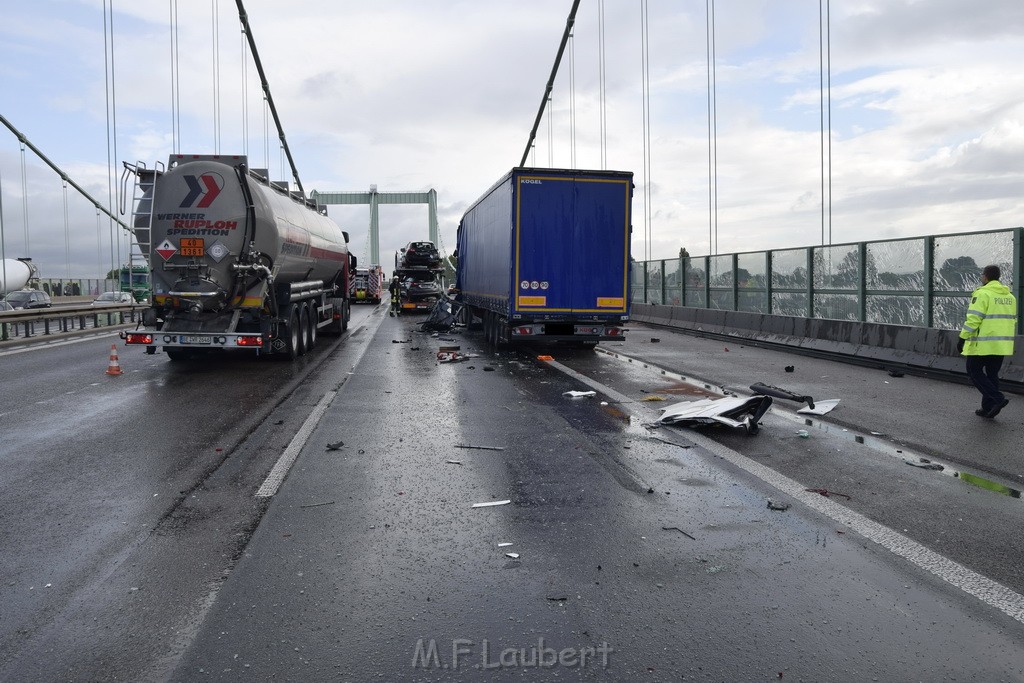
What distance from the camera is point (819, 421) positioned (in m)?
9.08

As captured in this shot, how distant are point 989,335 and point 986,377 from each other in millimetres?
572

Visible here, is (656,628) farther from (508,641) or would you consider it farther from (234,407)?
(234,407)

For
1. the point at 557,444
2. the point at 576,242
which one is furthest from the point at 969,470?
Answer: the point at 576,242

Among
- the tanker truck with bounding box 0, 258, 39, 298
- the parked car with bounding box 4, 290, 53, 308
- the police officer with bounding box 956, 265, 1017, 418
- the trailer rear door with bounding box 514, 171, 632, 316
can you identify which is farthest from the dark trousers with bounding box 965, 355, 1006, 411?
the tanker truck with bounding box 0, 258, 39, 298

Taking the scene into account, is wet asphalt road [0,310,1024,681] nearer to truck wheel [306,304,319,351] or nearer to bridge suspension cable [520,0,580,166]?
truck wheel [306,304,319,351]

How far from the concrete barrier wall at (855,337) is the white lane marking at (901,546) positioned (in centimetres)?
743

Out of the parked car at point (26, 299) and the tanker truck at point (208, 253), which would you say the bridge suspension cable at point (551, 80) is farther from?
the tanker truck at point (208, 253)

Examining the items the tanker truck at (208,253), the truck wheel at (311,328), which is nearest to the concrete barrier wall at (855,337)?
the truck wheel at (311,328)

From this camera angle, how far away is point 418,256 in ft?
133

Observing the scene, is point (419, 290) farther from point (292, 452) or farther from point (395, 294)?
point (292, 452)


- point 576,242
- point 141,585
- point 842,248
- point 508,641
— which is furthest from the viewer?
point 842,248

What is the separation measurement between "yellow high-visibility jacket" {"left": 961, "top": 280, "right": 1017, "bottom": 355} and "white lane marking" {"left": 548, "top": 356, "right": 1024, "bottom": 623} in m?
3.87

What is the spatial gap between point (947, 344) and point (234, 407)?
36.5 ft

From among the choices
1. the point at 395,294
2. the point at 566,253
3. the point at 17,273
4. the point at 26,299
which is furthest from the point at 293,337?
the point at 17,273
